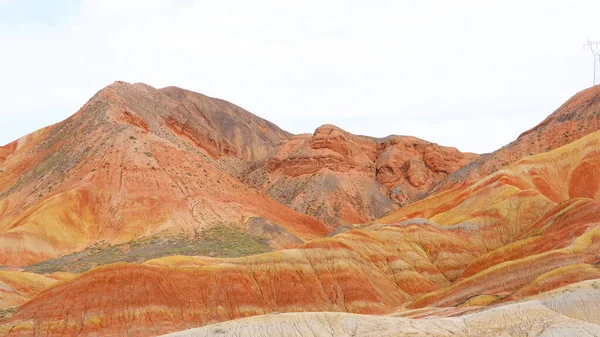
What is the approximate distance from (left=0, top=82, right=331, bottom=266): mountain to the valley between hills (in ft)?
1.11

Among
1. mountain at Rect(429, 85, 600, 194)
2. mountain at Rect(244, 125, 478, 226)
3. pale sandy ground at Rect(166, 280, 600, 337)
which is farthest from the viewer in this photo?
mountain at Rect(244, 125, 478, 226)

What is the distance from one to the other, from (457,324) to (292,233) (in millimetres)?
76898

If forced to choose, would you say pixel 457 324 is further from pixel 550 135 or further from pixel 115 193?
pixel 550 135

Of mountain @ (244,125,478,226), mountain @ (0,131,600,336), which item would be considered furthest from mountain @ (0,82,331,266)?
mountain @ (0,131,600,336)

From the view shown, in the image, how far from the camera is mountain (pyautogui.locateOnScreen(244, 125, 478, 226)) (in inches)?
6093

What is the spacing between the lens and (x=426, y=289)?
269ft

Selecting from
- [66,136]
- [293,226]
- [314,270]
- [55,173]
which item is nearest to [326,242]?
[314,270]

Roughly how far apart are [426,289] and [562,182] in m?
39.6

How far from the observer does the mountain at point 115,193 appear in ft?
343

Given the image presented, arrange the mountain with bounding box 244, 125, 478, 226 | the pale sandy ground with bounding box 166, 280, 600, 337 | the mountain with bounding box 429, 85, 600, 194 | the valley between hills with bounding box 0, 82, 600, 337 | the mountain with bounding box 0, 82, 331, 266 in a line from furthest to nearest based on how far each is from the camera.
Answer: the mountain with bounding box 244, 125, 478, 226 → the mountain with bounding box 429, 85, 600, 194 → the mountain with bounding box 0, 82, 331, 266 → the valley between hills with bounding box 0, 82, 600, 337 → the pale sandy ground with bounding box 166, 280, 600, 337

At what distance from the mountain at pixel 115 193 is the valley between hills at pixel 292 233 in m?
0.34

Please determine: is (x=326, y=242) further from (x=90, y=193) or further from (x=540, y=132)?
(x=540, y=132)

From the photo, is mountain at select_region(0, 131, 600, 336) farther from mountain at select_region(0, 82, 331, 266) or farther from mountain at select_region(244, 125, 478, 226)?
mountain at select_region(244, 125, 478, 226)

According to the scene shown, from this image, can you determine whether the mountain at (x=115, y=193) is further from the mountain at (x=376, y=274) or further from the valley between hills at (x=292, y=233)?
the mountain at (x=376, y=274)
